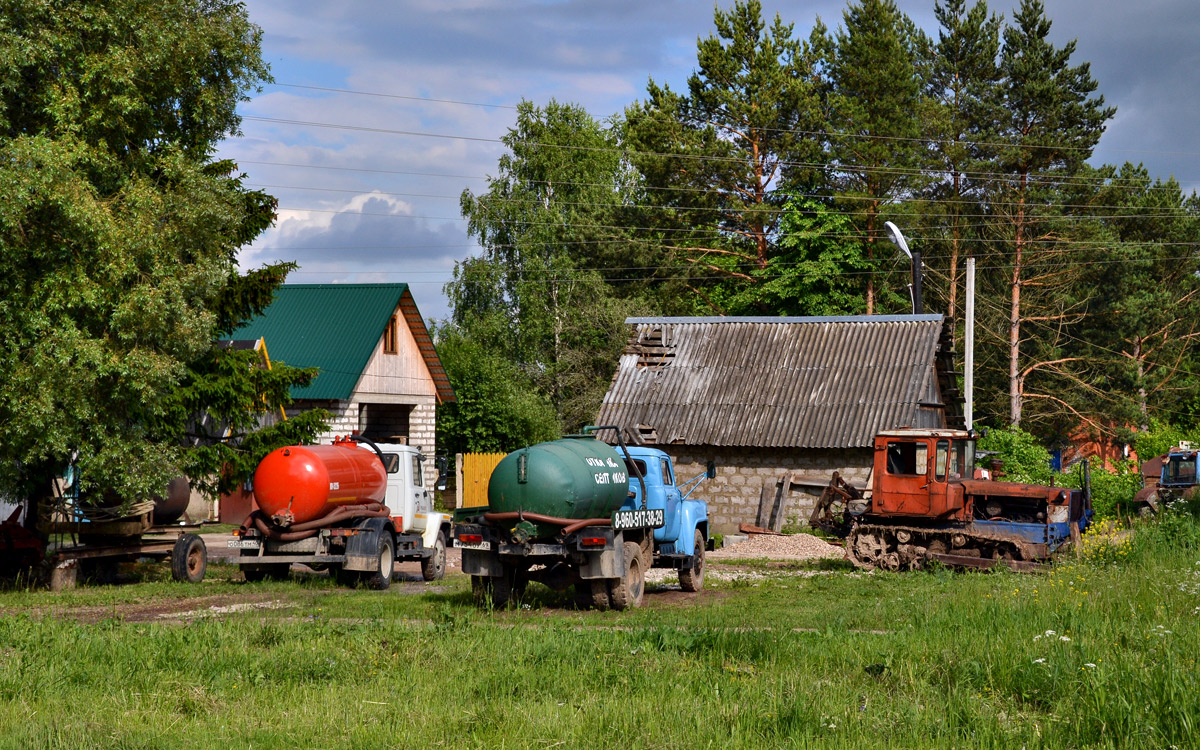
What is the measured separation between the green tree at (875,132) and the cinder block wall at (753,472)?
65.3 ft

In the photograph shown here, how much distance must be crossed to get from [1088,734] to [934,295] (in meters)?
48.1

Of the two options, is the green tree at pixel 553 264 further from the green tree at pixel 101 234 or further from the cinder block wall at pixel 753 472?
the green tree at pixel 101 234

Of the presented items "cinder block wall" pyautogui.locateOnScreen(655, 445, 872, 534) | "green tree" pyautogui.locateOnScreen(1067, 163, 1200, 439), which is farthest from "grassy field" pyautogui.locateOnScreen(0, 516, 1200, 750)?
"green tree" pyautogui.locateOnScreen(1067, 163, 1200, 439)

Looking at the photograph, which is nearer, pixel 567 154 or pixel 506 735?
pixel 506 735

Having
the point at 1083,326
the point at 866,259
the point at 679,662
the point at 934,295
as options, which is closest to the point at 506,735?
the point at 679,662

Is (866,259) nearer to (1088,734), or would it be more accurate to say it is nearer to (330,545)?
(330,545)

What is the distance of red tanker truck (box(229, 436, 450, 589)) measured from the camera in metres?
18.4

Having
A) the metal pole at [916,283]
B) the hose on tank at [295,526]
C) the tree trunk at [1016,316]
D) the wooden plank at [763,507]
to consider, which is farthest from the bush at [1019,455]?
the hose on tank at [295,526]

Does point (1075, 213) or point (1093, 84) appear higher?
point (1093, 84)

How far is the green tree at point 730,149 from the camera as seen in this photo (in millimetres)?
50344

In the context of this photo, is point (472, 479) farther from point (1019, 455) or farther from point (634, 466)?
point (634, 466)

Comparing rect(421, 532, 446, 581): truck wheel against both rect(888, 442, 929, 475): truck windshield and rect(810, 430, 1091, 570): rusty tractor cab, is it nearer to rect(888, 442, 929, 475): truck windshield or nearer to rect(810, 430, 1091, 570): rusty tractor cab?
rect(810, 430, 1091, 570): rusty tractor cab

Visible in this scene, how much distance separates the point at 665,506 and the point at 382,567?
189 inches

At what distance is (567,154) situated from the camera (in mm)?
57281
